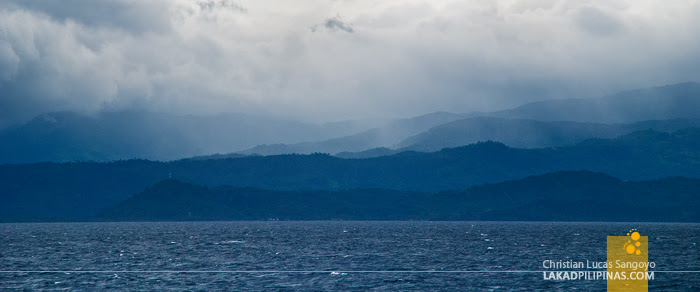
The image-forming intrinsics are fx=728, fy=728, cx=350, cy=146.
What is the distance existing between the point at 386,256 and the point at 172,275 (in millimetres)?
54214

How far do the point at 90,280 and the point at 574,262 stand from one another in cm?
9059

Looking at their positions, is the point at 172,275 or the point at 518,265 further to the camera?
the point at 518,265

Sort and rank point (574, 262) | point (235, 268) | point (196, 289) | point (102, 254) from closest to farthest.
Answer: point (196, 289)
point (235, 268)
point (574, 262)
point (102, 254)

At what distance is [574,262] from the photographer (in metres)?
145

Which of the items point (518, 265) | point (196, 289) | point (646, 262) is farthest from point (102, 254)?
point (646, 262)

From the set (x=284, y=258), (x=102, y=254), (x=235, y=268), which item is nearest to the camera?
(x=235, y=268)

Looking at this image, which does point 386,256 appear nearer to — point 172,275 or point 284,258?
point 284,258

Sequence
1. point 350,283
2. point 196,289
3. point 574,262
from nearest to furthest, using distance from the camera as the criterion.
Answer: point 196,289
point 350,283
point 574,262

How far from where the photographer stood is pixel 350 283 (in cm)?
11025

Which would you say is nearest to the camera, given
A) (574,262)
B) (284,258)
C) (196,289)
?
(196,289)

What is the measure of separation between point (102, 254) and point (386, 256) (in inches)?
2642

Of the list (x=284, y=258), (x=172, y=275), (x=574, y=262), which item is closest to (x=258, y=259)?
(x=284, y=258)

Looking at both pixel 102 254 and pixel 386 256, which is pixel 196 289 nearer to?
pixel 386 256

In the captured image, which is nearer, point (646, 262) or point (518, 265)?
point (518, 265)
